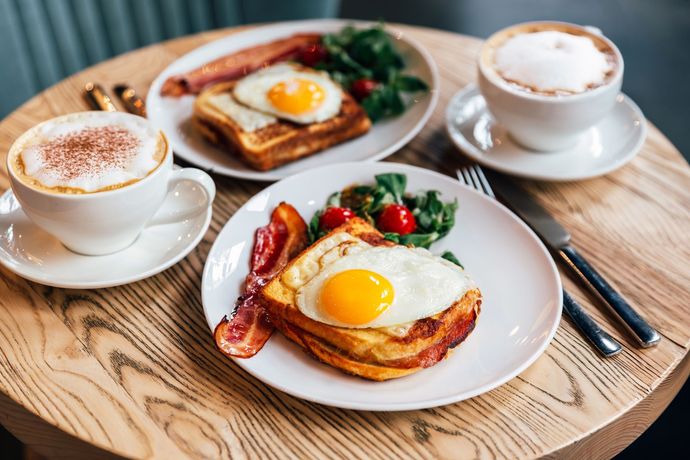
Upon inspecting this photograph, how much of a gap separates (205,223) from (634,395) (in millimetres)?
1241

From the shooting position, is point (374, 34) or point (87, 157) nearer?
point (87, 157)

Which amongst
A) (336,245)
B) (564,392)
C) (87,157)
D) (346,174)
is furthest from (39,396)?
(564,392)

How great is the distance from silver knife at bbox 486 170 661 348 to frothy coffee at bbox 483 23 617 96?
0.34 meters

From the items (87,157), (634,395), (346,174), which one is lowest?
(634,395)

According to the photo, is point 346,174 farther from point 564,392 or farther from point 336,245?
point 564,392

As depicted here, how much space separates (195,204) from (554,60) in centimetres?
127

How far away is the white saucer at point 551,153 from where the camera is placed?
7.59ft

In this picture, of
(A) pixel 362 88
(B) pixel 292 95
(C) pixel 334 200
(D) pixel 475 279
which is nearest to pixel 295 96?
(B) pixel 292 95

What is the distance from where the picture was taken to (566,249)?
6.66ft

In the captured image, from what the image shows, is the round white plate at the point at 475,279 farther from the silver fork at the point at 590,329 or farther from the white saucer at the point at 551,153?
the white saucer at the point at 551,153

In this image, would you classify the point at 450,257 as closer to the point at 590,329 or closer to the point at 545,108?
the point at 590,329

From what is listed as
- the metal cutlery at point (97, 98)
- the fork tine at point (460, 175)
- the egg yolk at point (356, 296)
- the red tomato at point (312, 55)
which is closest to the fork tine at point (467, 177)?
the fork tine at point (460, 175)

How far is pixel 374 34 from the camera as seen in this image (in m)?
2.96

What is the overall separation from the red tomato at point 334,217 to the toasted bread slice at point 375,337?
1.03 feet
